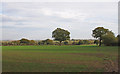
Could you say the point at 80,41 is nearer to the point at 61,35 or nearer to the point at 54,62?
the point at 61,35

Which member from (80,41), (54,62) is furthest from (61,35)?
(54,62)

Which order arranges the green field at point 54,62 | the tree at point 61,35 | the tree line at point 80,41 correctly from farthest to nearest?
1. the tree at point 61,35
2. the tree line at point 80,41
3. the green field at point 54,62

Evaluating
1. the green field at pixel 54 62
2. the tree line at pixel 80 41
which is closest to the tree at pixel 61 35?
the tree line at pixel 80 41

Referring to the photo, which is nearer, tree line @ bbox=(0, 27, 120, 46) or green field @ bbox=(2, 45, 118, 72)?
green field @ bbox=(2, 45, 118, 72)

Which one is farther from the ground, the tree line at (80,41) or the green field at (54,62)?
the tree line at (80,41)

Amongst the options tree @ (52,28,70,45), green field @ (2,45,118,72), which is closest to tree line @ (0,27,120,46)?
tree @ (52,28,70,45)

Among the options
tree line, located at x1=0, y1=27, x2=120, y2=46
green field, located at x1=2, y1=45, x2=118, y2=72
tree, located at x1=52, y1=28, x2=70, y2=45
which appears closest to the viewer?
green field, located at x1=2, y1=45, x2=118, y2=72

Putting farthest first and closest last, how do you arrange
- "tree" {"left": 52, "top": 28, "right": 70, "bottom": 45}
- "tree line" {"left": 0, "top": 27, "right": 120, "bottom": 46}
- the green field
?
"tree" {"left": 52, "top": 28, "right": 70, "bottom": 45} → "tree line" {"left": 0, "top": 27, "right": 120, "bottom": 46} → the green field

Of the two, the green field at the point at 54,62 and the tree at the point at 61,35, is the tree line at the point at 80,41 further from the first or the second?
the green field at the point at 54,62

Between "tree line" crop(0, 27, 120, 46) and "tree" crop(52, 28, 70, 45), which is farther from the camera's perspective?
"tree" crop(52, 28, 70, 45)

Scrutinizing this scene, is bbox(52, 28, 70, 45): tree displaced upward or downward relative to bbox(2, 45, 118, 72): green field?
upward

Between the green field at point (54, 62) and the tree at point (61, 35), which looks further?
the tree at point (61, 35)

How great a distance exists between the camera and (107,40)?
73500 mm

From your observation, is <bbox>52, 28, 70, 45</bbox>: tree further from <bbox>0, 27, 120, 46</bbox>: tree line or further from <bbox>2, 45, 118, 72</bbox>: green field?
<bbox>2, 45, 118, 72</bbox>: green field
